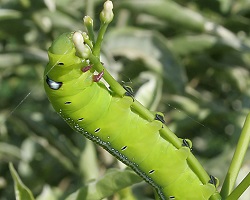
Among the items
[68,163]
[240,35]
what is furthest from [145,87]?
[240,35]

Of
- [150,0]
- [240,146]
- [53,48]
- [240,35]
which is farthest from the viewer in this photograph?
[240,35]

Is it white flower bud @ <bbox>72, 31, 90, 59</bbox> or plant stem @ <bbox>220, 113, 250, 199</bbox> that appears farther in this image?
plant stem @ <bbox>220, 113, 250, 199</bbox>

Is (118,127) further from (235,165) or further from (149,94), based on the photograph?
(149,94)

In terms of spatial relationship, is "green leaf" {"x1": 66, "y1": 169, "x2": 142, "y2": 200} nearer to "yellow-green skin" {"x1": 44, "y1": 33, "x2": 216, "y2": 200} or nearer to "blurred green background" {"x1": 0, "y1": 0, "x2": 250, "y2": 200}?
"yellow-green skin" {"x1": 44, "y1": 33, "x2": 216, "y2": 200}

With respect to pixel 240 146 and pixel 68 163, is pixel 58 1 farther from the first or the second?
pixel 240 146

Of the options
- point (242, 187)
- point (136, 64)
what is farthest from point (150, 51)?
point (242, 187)

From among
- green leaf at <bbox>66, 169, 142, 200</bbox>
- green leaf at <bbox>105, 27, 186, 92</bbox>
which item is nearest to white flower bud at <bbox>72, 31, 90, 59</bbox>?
green leaf at <bbox>66, 169, 142, 200</bbox>
